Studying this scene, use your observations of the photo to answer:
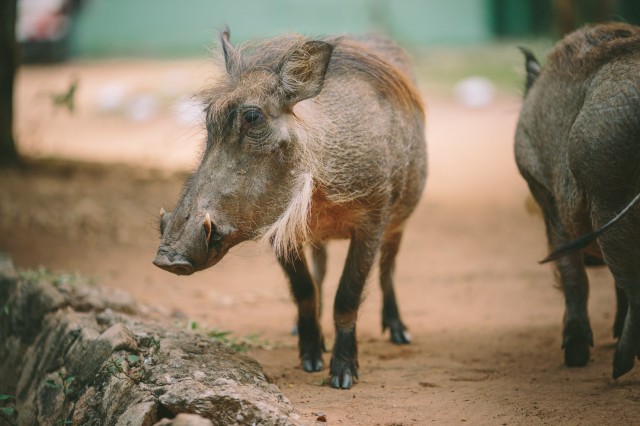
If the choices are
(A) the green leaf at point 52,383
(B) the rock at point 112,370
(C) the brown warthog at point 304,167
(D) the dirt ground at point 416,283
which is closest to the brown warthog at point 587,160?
(D) the dirt ground at point 416,283

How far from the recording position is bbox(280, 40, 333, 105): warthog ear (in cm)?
367

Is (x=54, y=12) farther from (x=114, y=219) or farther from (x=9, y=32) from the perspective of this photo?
(x=114, y=219)

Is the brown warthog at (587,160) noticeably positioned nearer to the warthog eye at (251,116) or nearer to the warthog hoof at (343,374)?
the warthog hoof at (343,374)

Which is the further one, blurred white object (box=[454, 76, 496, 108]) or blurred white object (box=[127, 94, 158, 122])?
blurred white object (box=[127, 94, 158, 122])

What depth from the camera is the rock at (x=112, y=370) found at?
9.84 feet

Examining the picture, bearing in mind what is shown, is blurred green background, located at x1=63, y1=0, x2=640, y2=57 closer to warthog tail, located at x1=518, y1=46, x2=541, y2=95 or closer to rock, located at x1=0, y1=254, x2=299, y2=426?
warthog tail, located at x1=518, y1=46, x2=541, y2=95

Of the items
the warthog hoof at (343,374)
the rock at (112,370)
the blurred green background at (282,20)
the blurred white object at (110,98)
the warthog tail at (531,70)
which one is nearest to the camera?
the rock at (112,370)

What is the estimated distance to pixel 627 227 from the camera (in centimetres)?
328

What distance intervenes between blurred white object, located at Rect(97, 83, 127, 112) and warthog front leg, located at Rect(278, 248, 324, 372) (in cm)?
1107

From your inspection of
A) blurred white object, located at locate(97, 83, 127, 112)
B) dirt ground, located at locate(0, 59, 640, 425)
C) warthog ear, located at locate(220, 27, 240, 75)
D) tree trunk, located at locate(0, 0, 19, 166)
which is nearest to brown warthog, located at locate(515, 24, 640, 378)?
dirt ground, located at locate(0, 59, 640, 425)

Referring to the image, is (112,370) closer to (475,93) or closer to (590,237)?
(590,237)

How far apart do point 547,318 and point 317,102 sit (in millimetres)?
2353

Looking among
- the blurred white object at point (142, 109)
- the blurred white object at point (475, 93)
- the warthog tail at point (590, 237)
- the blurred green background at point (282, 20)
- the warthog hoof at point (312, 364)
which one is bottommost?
the warthog hoof at point (312, 364)

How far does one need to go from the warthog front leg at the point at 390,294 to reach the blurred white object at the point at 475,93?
28.9 feet
